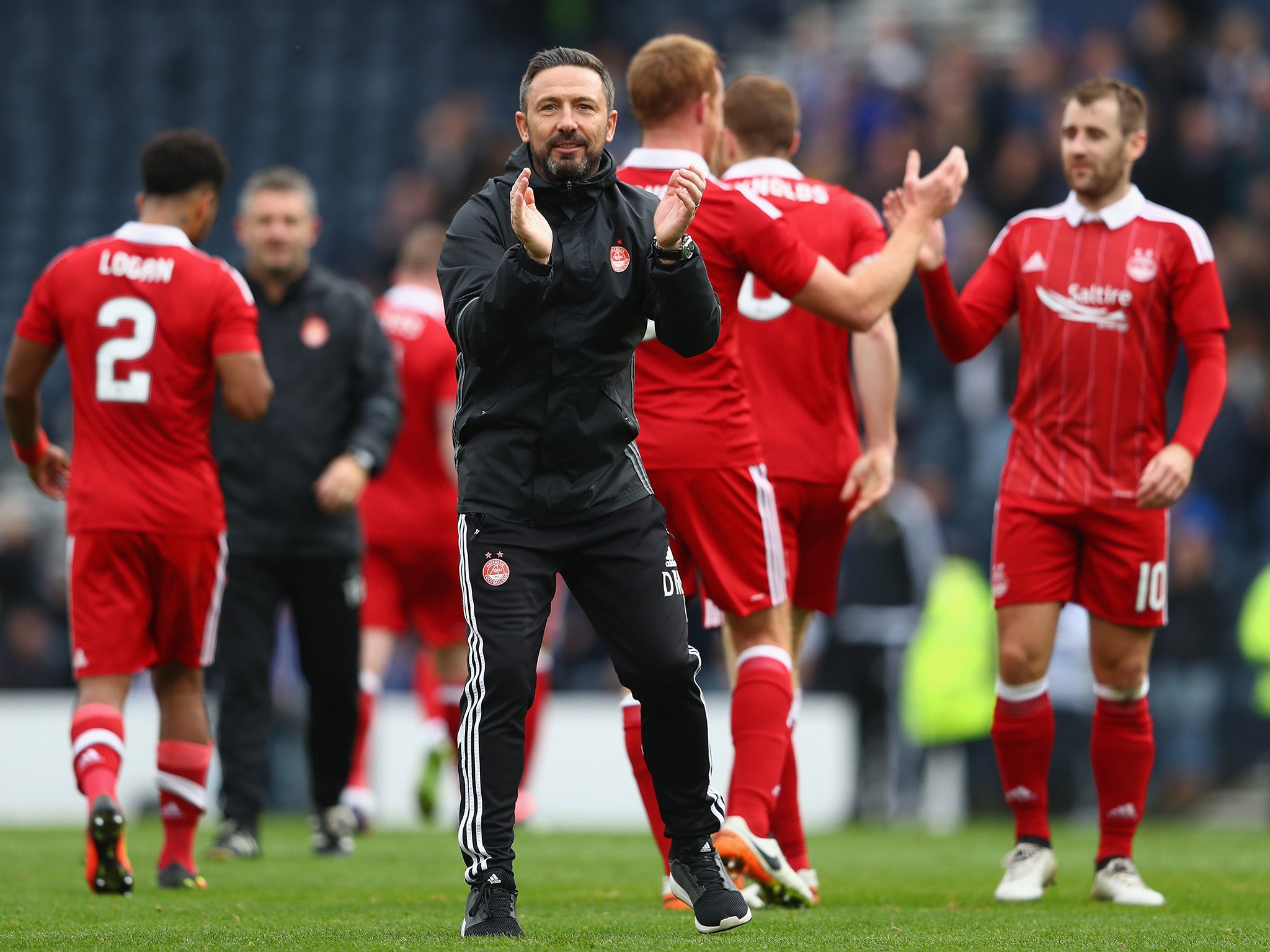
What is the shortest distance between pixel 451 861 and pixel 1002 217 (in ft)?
25.1

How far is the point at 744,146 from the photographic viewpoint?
20.3 feet

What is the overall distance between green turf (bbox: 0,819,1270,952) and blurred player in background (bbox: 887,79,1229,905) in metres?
0.47

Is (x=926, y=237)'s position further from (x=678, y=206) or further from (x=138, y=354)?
(x=138, y=354)

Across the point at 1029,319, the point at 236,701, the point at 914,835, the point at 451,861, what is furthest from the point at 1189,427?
the point at 914,835

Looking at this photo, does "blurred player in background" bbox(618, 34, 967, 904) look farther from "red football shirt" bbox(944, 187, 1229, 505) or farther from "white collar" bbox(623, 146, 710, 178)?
"red football shirt" bbox(944, 187, 1229, 505)

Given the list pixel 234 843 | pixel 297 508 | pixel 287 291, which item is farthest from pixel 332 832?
pixel 287 291

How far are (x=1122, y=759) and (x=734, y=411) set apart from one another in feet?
5.90

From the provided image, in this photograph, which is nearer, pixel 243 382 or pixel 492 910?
pixel 492 910

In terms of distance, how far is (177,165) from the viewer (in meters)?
6.34

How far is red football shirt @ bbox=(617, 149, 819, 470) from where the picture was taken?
17.7ft

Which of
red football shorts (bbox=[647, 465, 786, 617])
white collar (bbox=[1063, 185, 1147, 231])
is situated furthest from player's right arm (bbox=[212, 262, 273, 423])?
white collar (bbox=[1063, 185, 1147, 231])

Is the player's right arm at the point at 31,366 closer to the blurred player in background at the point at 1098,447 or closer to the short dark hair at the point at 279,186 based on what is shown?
the short dark hair at the point at 279,186

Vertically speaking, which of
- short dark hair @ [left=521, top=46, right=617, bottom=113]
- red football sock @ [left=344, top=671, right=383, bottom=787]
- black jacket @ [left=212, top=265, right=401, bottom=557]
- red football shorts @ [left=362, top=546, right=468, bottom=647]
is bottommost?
red football sock @ [left=344, top=671, right=383, bottom=787]

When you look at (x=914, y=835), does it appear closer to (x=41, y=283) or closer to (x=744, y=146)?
(x=744, y=146)
